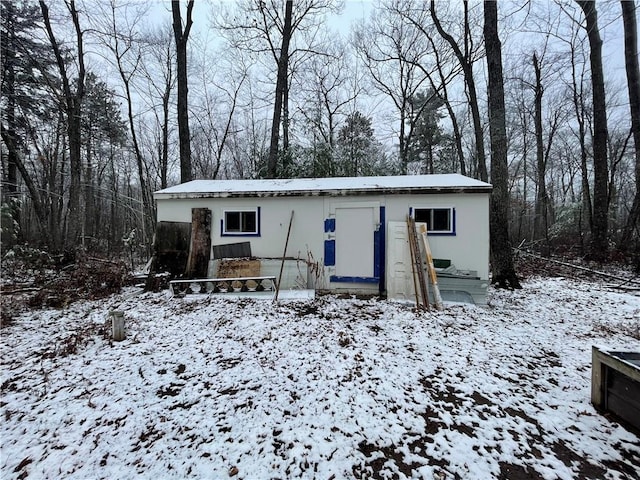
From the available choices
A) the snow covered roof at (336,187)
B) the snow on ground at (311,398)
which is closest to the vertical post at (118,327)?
the snow on ground at (311,398)

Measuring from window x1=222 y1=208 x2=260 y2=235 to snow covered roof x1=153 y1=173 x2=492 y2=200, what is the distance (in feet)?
1.60

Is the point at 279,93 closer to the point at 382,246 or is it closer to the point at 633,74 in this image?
the point at 382,246

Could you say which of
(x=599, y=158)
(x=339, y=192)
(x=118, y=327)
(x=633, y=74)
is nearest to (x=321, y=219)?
(x=339, y=192)

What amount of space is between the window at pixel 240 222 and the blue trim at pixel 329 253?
70.1 inches

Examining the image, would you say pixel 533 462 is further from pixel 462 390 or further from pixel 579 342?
pixel 579 342

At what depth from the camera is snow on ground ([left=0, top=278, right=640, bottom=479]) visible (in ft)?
6.56

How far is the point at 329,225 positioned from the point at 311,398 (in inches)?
173

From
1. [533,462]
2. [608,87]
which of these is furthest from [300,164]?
[608,87]

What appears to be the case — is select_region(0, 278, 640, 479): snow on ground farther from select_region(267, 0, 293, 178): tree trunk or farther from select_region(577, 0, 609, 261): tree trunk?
select_region(267, 0, 293, 178): tree trunk

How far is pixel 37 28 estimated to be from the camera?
363 inches

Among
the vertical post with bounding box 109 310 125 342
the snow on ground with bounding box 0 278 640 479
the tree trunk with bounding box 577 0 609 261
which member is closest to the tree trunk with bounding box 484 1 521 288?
the snow on ground with bounding box 0 278 640 479

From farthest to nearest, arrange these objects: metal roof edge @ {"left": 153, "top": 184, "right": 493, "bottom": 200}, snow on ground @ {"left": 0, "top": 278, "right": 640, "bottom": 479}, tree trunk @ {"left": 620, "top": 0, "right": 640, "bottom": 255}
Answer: tree trunk @ {"left": 620, "top": 0, "right": 640, "bottom": 255}, metal roof edge @ {"left": 153, "top": 184, "right": 493, "bottom": 200}, snow on ground @ {"left": 0, "top": 278, "right": 640, "bottom": 479}

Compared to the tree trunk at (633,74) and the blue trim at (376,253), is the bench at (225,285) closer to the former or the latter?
the blue trim at (376,253)

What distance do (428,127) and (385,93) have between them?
10.3 ft
